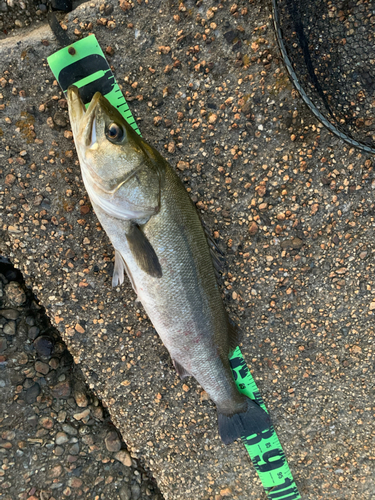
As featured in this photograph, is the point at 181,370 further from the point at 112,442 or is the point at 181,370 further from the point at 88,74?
the point at 88,74

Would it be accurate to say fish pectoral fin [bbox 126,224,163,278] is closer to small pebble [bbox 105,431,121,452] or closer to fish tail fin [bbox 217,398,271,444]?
fish tail fin [bbox 217,398,271,444]

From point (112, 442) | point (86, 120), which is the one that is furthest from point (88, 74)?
point (112, 442)

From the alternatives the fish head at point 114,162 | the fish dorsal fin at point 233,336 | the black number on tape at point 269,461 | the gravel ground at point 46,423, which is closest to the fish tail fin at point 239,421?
the black number on tape at point 269,461

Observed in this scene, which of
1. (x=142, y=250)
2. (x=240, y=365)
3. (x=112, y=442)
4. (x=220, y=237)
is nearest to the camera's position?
(x=142, y=250)

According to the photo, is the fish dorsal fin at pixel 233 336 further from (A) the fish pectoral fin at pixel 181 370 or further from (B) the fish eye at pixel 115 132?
(B) the fish eye at pixel 115 132

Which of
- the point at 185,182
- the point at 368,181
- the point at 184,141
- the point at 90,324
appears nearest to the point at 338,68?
the point at 368,181

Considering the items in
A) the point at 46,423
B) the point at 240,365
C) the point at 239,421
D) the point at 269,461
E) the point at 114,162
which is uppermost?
the point at 114,162

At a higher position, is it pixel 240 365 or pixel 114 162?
pixel 114 162

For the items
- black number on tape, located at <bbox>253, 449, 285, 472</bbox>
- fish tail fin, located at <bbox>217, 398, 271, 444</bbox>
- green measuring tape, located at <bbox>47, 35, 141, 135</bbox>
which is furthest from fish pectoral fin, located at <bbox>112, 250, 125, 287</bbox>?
black number on tape, located at <bbox>253, 449, 285, 472</bbox>
